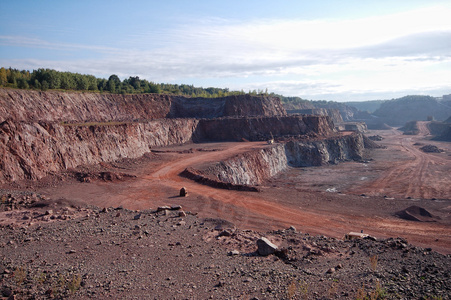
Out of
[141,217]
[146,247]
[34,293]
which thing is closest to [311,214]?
[141,217]

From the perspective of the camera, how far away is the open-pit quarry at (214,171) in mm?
18688

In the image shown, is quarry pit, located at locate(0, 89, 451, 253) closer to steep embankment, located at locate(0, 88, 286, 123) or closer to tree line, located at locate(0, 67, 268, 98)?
steep embankment, located at locate(0, 88, 286, 123)

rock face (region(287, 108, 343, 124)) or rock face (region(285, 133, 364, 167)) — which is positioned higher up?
rock face (region(287, 108, 343, 124))

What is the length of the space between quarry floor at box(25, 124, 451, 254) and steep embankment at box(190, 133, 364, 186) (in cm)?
197

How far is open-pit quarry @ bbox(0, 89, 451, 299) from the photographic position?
18.7 m

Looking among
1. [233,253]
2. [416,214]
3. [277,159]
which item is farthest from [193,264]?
[277,159]

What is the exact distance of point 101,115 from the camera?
47.1 meters

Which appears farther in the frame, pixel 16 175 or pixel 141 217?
pixel 16 175

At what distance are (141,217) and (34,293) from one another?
23.8ft

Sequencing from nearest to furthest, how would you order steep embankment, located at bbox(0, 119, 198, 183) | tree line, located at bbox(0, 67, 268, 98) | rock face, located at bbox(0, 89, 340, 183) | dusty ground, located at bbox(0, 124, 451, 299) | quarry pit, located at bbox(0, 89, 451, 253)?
dusty ground, located at bbox(0, 124, 451, 299), quarry pit, located at bbox(0, 89, 451, 253), steep embankment, located at bbox(0, 119, 198, 183), rock face, located at bbox(0, 89, 340, 183), tree line, located at bbox(0, 67, 268, 98)

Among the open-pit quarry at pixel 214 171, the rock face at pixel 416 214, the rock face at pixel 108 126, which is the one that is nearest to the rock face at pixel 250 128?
the rock face at pixel 108 126

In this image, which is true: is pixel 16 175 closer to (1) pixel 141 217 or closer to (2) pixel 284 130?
(1) pixel 141 217

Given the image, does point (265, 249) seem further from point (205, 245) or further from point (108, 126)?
point (108, 126)

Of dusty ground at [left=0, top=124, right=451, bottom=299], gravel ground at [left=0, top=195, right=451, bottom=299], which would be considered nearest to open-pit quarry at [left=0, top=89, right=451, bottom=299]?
dusty ground at [left=0, top=124, right=451, bottom=299]
